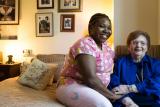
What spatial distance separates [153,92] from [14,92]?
50.1 inches

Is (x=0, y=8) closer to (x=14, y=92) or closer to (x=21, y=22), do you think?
(x=21, y=22)

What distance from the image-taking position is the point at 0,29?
14.9ft

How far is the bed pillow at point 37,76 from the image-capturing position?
107 inches

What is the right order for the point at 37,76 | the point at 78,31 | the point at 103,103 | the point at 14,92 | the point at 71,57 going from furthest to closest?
1. the point at 78,31
2. the point at 37,76
3. the point at 14,92
4. the point at 71,57
5. the point at 103,103

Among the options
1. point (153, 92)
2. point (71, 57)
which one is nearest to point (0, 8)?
point (71, 57)

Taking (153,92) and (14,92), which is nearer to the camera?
(153,92)

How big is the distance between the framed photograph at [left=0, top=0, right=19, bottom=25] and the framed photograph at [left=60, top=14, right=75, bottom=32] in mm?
829

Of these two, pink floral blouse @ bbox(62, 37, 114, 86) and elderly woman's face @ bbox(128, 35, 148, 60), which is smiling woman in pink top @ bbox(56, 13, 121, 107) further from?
elderly woman's face @ bbox(128, 35, 148, 60)

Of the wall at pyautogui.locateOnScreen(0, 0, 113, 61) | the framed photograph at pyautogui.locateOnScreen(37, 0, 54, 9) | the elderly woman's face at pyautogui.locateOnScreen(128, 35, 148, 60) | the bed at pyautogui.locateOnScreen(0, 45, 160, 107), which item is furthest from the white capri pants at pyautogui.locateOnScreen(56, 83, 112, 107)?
the framed photograph at pyautogui.locateOnScreen(37, 0, 54, 9)

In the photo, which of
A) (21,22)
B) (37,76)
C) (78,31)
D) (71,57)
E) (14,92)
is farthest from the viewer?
(21,22)

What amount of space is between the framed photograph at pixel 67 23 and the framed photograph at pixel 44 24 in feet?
0.62

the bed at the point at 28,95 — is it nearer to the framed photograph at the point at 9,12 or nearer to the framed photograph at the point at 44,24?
the framed photograph at the point at 44,24

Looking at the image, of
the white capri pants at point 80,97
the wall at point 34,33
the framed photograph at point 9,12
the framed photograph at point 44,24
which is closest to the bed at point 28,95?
the white capri pants at point 80,97

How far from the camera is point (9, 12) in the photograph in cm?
449
